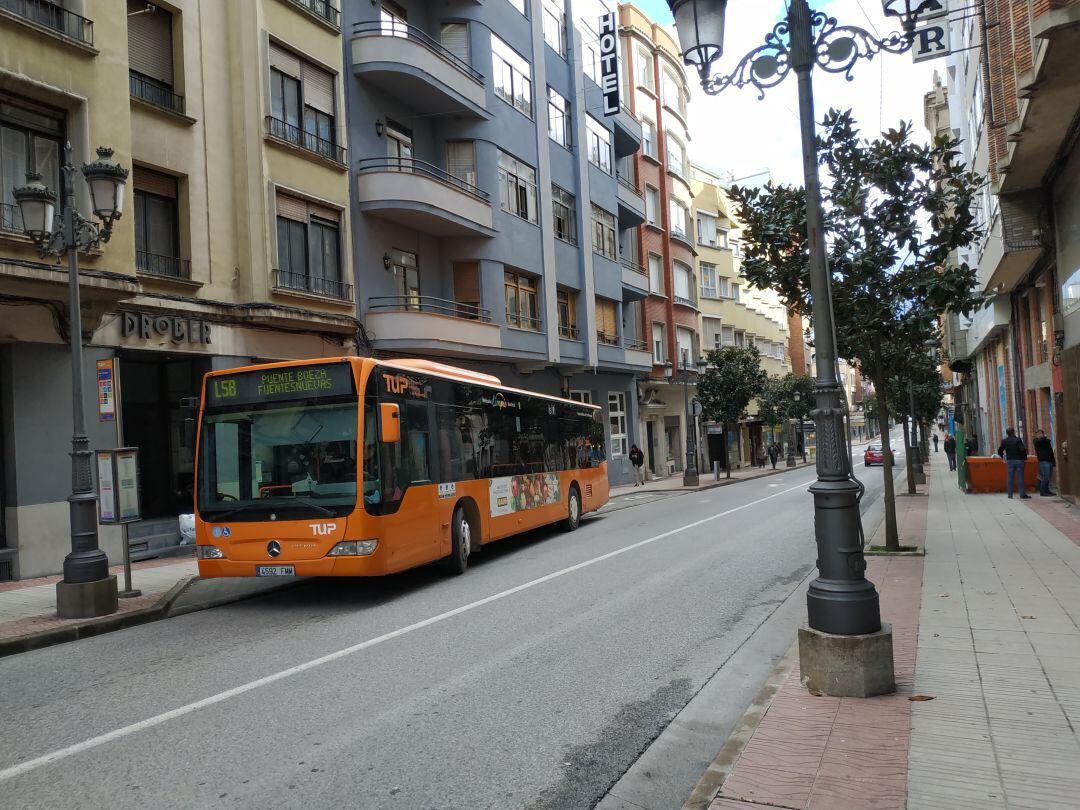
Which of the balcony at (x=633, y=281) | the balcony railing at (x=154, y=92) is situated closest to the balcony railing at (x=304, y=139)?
the balcony railing at (x=154, y=92)

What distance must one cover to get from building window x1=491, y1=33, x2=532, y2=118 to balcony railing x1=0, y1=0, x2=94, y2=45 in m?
14.2

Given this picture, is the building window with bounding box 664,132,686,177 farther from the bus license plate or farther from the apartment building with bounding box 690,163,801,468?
the bus license plate

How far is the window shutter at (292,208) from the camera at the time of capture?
17.6 metres

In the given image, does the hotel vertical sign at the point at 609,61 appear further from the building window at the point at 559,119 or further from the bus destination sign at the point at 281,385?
the bus destination sign at the point at 281,385

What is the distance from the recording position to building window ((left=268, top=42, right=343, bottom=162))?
17.7 m

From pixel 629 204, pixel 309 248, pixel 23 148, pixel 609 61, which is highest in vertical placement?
pixel 609 61

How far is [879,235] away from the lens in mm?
11148

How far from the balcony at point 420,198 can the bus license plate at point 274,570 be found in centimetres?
1271

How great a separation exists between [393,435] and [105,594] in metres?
3.71

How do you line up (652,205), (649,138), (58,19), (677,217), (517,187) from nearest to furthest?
(58,19)
(517,187)
(652,205)
(649,138)
(677,217)

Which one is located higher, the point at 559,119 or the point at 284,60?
the point at 559,119

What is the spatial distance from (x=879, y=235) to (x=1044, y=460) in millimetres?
11273

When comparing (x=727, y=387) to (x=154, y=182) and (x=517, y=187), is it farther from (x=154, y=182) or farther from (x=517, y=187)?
(x=154, y=182)

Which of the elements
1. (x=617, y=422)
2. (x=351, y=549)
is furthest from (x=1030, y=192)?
(x=617, y=422)
